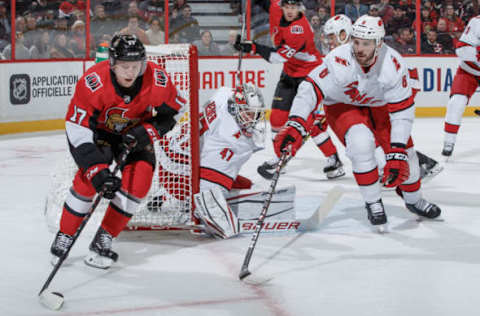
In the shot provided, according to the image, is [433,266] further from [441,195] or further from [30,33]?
[30,33]

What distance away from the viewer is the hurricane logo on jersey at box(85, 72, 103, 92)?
2.78 metres

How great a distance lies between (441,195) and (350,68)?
129cm

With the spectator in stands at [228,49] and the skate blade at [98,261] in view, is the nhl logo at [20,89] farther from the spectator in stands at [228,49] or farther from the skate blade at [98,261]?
the skate blade at [98,261]

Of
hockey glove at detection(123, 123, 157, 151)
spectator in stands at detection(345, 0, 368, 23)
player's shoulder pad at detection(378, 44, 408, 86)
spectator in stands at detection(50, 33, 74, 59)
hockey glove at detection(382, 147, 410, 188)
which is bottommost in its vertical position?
spectator in stands at detection(50, 33, 74, 59)

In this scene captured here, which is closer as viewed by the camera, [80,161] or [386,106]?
[80,161]

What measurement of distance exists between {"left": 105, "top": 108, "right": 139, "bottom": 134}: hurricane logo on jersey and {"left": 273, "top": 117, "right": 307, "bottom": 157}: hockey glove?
0.60 meters

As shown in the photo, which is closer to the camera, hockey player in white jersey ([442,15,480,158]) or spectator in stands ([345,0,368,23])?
hockey player in white jersey ([442,15,480,158])

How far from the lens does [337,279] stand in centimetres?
276

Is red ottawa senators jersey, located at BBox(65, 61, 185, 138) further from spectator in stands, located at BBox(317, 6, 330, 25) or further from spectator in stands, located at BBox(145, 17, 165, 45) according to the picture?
spectator in stands, located at BBox(317, 6, 330, 25)

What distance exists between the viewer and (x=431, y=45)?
337 inches

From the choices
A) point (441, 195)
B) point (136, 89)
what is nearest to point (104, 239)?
point (136, 89)

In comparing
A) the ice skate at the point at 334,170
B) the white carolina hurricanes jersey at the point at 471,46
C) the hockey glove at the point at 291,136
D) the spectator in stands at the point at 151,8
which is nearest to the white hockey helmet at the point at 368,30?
the hockey glove at the point at 291,136

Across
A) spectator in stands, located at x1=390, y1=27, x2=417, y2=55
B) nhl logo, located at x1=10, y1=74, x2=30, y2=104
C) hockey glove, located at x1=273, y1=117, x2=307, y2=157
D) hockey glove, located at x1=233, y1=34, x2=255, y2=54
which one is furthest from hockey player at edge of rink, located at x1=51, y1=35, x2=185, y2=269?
spectator in stands, located at x1=390, y1=27, x2=417, y2=55

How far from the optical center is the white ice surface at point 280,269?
8.07 ft
